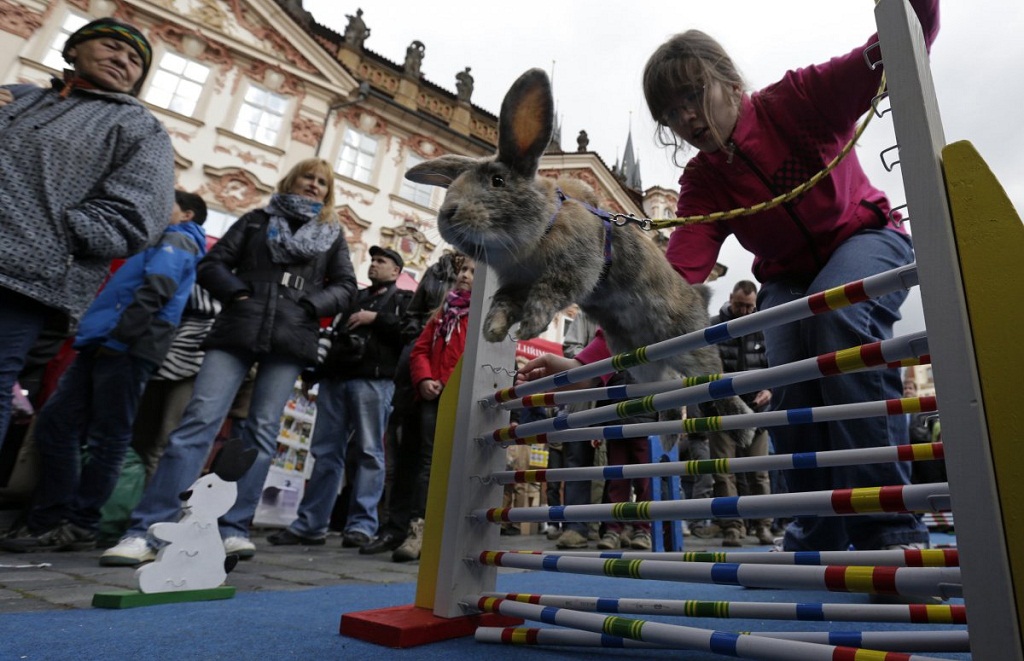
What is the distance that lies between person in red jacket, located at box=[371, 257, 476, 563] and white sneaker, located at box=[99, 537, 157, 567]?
127 centimetres

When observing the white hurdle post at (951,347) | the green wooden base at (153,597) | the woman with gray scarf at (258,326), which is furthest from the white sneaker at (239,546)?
the white hurdle post at (951,347)

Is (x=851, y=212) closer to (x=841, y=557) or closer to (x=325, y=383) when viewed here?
(x=841, y=557)

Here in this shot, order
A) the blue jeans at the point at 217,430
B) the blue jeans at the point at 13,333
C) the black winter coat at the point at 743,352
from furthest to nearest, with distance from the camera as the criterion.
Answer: the black winter coat at the point at 743,352 → the blue jeans at the point at 217,430 → the blue jeans at the point at 13,333

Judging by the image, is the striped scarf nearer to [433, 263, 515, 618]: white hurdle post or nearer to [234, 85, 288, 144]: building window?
[433, 263, 515, 618]: white hurdle post

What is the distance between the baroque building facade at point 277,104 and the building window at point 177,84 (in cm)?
2

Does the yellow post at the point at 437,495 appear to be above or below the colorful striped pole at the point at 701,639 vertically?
above

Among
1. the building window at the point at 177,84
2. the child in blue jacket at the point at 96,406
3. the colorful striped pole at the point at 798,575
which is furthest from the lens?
the building window at the point at 177,84

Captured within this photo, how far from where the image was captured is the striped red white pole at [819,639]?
1.10 metres

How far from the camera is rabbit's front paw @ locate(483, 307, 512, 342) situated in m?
1.20

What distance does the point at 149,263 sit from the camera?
3.09 m

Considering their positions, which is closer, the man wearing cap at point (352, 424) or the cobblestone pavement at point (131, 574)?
the cobblestone pavement at point (131, 574)

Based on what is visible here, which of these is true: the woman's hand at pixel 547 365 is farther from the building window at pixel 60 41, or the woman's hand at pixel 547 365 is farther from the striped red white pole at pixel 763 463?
the building window at pixel 60 41

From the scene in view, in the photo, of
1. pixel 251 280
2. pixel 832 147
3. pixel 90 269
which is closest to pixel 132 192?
pixel 90 269

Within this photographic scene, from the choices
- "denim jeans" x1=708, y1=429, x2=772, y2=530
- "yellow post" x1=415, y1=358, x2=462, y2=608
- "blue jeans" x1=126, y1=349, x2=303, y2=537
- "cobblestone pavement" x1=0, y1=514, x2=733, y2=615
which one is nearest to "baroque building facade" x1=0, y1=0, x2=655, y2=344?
"denim jeans" x1=708, y1=429, x2=772, y2=530
